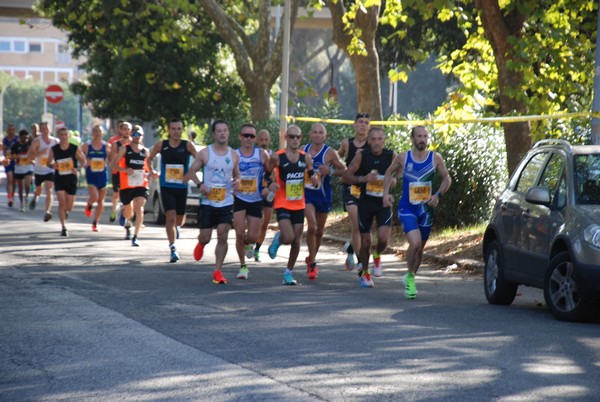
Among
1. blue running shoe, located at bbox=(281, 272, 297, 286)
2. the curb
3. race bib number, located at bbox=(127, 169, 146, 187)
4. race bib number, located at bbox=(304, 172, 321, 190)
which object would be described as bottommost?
the curb

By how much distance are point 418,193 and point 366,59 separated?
1300cm

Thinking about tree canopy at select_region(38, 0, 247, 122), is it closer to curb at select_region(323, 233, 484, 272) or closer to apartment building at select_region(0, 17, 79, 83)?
curb at select_region(323, 233, 484, 272)

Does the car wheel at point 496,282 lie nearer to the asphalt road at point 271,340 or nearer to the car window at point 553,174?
the asphalt road at point 271,340

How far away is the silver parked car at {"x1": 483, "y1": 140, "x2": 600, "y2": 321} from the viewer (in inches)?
440

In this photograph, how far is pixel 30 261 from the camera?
1642 centimetres

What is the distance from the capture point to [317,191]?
15.5 meters

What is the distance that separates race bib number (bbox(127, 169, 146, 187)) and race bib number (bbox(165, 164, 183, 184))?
8.10ft

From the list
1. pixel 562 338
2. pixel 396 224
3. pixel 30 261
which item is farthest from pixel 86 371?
pixel 396 224

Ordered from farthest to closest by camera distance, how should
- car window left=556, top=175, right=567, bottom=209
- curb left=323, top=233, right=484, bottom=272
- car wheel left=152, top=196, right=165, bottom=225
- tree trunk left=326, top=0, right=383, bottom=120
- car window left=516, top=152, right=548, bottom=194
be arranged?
car wheel left=152, top=196, right=165, bottom=225
tree trunk left=326, top=0, right=383, bottom=120
curb left=323, top=233, right=484, bottom=272
car window left=516, top=152, right=548, bottom=194
car window left=556, top=175, right=567, bottom=209

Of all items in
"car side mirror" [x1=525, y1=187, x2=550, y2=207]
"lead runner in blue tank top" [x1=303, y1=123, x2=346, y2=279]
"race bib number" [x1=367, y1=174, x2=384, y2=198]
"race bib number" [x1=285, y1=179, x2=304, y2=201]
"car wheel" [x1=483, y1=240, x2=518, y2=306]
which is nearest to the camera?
"car side mirror" [x1=525, y1=187, x2=550, y2=207]

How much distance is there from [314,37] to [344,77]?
20.1 meters

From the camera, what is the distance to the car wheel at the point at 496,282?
12.9 meters

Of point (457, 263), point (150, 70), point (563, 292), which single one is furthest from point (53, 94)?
point (563, 292)

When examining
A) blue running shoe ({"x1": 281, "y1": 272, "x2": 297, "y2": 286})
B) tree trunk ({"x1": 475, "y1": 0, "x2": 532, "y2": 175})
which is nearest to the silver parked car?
blue running shoe ({"x1": 281, "y1": 272, "x2": 297, "y2": 286})
